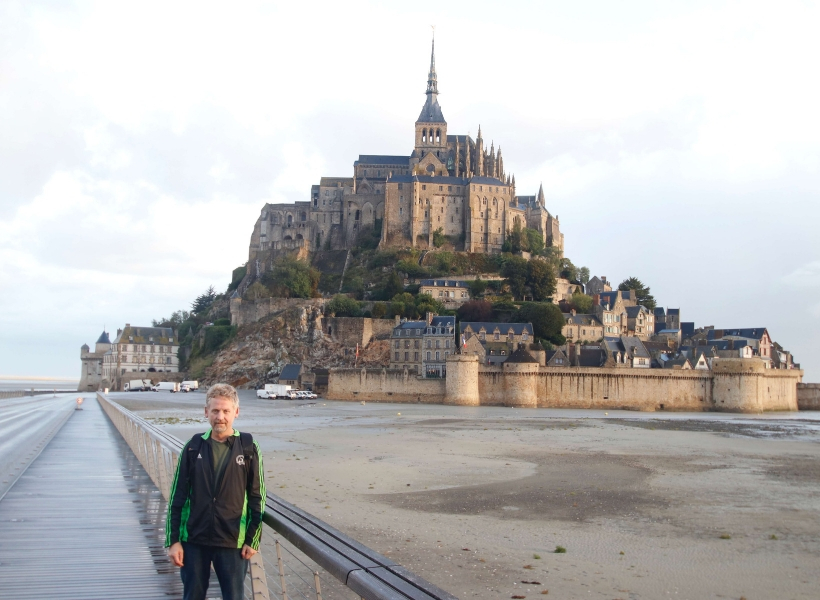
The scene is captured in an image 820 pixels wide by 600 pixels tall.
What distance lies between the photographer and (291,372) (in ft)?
231

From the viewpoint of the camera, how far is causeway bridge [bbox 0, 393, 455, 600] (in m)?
4.46

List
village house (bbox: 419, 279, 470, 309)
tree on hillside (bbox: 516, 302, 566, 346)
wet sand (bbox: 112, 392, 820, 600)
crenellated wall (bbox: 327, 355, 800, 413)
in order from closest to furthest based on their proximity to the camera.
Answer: wet sand (bbox: 112, 392, 820, 600) → crenellated wall (bbox: 327, 355, 800, 413) → tree on hillside (bbox: 516, 302, 566, 346) → village house (bbox: 419, 279, 470, 309)

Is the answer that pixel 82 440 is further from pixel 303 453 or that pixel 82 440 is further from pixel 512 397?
pixel 512 397

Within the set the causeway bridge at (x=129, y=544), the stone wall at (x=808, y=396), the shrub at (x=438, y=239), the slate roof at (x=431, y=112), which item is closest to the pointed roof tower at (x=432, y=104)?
the slate roof at (x=431, y=112)

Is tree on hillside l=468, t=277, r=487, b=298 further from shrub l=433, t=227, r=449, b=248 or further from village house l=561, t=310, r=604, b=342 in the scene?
shrub l=433, t=227, r=449, b=248

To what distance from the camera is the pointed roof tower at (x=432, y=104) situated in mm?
99125

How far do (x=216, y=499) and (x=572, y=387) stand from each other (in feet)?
185

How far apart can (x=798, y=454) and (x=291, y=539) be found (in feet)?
87.5

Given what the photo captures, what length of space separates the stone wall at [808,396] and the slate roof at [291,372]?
150 ft

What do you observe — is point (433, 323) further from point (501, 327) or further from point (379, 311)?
point (379, 311)

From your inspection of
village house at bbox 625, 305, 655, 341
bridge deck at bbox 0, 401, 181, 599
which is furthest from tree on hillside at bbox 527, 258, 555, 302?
bridge deck at bbox 0, 401, 181, 599

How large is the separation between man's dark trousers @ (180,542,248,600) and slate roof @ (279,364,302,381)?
65514 millimetres

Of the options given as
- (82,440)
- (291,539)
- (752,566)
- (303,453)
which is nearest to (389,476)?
(303,453)

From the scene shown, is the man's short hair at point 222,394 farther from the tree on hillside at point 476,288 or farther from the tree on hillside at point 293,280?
the tree on hillside at point 293,280
